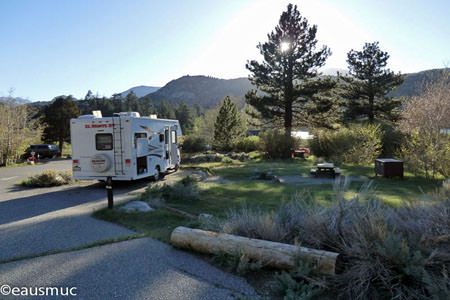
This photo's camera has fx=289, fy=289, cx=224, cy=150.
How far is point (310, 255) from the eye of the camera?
3121mm

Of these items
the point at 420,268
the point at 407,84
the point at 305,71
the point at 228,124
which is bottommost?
the point at 420,268

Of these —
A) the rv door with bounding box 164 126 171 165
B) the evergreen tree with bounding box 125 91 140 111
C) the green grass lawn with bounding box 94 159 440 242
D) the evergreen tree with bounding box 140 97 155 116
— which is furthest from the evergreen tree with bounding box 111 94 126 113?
the green grass lawn with bounding box 94 159 440 242

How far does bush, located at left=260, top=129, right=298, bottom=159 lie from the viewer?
2022 centimetres

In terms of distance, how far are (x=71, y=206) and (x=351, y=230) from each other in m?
6.38

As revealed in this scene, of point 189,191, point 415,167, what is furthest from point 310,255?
point 415,167

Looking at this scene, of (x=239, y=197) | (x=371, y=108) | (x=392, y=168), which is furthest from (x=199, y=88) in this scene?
(x=239, y=197)

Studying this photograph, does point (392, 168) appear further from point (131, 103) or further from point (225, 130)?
point (131, 103)

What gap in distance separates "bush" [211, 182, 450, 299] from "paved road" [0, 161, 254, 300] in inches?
30.5

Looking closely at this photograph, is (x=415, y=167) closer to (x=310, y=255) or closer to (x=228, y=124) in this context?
(x=310, y=255)

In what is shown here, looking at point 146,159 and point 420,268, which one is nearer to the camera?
point 420,268

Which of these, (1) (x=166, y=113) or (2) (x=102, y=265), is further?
(1) (x=166, y=113)

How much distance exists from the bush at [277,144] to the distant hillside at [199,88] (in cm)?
14473

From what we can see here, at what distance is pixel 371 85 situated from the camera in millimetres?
27688

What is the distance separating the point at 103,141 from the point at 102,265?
20.9ft
